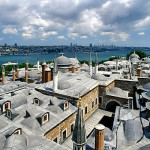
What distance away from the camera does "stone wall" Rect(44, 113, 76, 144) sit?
467 inches

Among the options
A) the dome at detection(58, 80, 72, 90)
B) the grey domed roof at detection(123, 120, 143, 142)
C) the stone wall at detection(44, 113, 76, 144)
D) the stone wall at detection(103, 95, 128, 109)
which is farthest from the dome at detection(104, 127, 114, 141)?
the stone wall at detection(103, 95, 128, 109)

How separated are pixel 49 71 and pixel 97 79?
267 inches

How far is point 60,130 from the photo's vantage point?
42.3 ft

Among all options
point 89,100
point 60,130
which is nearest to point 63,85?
point 89,100

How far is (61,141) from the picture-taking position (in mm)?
13141

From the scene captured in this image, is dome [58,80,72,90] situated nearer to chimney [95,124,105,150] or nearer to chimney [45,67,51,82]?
chimney [45,67,51,82]

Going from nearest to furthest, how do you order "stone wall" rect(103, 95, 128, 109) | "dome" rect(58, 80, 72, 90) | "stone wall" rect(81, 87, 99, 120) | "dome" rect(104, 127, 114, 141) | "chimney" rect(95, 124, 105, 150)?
"chimney" rect(95, 124, 105, 150) → "dome" rect(104, 127, 114, 141) → "stone wall" rect(81, 87, 99, 120) → "dome" rect(58, 80, 72, 90) → "stone wall" rect(103, 95, 128, 109)

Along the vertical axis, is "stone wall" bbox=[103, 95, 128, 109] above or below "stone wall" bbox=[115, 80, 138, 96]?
below

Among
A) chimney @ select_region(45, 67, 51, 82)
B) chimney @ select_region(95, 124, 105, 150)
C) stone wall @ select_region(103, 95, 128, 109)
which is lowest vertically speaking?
stone wall @ select_region(103, 95, 128, 109)

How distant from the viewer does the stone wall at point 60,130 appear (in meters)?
11.9

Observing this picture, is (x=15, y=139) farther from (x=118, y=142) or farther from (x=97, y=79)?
(x=97, y=79)

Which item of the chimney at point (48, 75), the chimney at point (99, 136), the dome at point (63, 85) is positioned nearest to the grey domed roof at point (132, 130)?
the chimney at point (99, 136)

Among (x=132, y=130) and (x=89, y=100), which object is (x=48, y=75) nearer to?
(x=89, y=100)

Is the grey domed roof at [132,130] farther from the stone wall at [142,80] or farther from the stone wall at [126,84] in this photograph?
the stone wall at [142,80]
